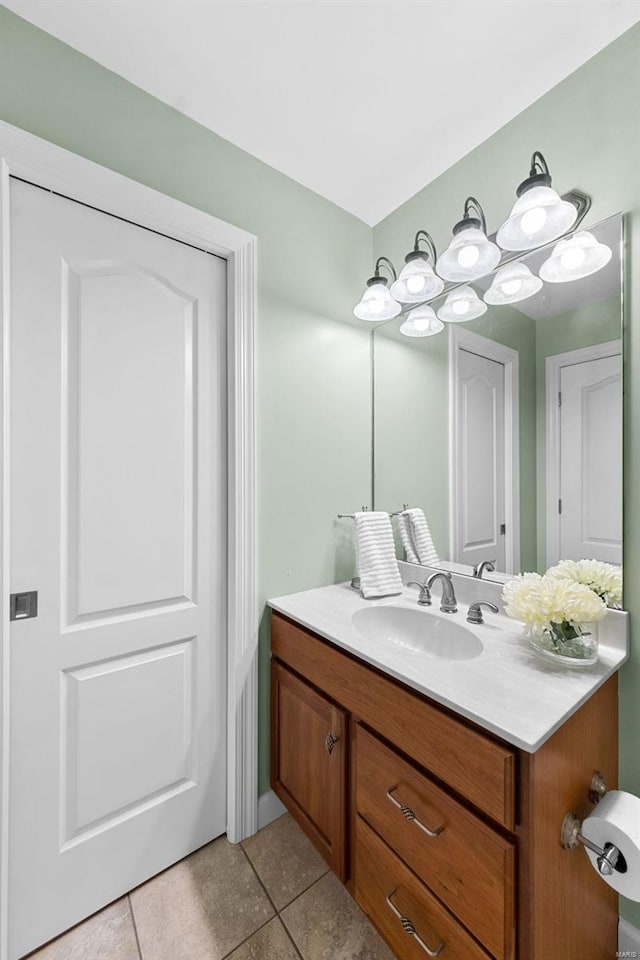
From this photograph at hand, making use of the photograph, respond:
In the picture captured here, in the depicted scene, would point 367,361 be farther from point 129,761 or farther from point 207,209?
point 129,761

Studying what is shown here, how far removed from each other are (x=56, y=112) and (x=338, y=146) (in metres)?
0.89

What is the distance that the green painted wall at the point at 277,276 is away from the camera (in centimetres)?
110

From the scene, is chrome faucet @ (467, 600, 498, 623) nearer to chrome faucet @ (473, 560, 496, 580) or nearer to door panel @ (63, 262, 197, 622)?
chrome faucet @ (473, 560, 496, 580)

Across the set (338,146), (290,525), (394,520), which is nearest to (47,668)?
(290,525)

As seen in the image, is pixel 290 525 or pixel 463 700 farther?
pixel 290 525

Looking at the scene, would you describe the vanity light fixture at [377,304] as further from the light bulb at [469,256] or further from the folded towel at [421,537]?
the folded towel at [421,537]

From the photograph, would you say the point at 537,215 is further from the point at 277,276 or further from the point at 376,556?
the point at 376,556

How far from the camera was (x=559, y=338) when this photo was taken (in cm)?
120

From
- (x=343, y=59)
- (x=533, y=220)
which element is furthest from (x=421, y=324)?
(x=343, y=59)

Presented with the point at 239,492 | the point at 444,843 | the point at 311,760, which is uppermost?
the point at 239,492

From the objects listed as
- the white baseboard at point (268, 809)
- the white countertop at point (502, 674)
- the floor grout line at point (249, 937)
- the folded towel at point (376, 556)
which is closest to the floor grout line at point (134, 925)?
the floor grout line at point (249, 937)

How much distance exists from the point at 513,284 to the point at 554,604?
3.24 feet

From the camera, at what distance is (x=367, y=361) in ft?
5.94

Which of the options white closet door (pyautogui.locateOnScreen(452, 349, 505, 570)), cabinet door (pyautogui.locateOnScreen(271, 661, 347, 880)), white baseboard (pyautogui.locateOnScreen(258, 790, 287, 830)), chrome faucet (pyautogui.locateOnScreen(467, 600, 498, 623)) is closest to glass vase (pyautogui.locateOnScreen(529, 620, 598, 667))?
chrome faucet (pyautogui.locateOnScreen(467, 600, 498, 623))
